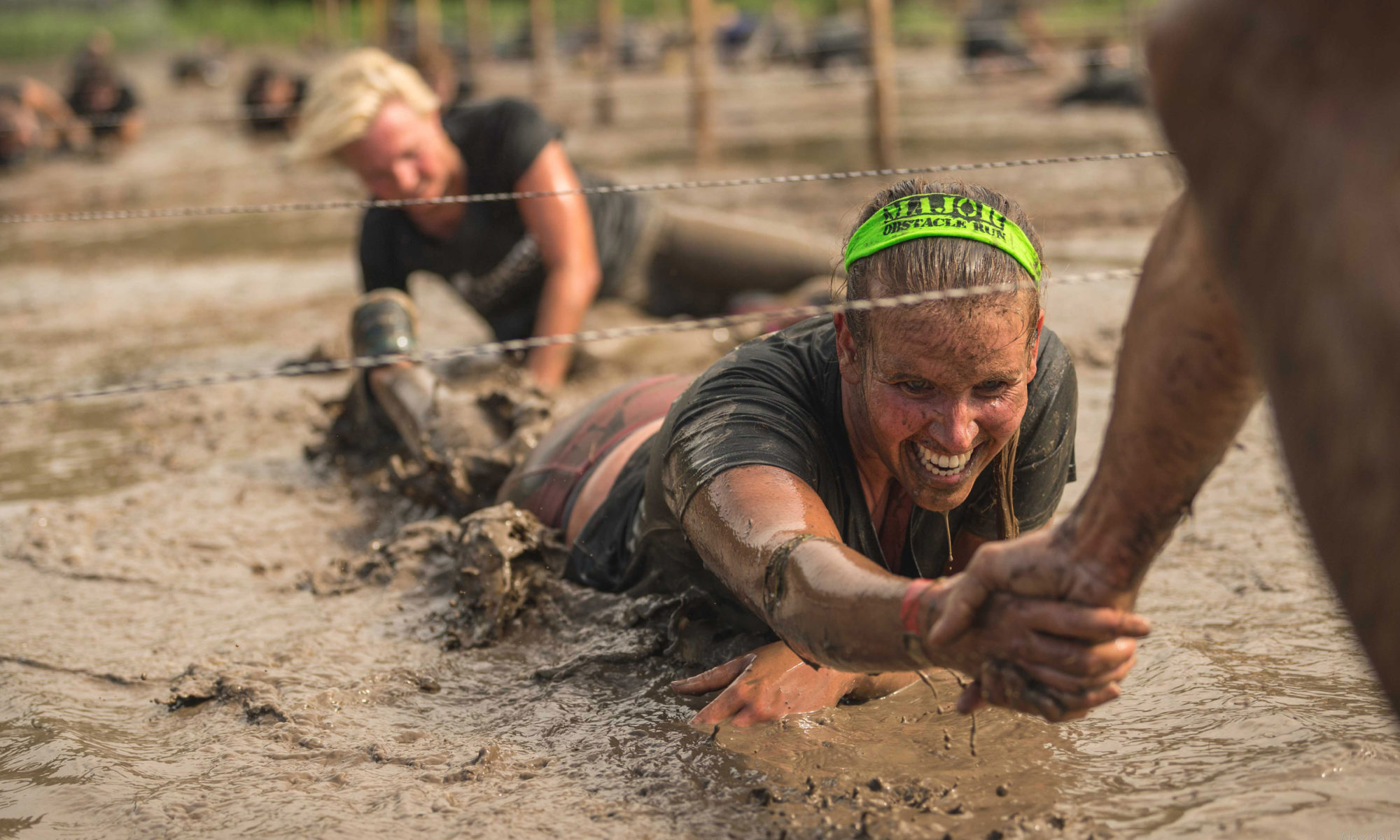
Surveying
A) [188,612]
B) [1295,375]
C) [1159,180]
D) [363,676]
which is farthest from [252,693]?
[1159,180]

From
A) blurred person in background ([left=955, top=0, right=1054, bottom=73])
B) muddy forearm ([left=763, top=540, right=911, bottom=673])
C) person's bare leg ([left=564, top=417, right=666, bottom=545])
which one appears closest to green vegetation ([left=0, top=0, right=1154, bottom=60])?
blurred person in background ([left=955, top=0, right=1054, bottom=73])

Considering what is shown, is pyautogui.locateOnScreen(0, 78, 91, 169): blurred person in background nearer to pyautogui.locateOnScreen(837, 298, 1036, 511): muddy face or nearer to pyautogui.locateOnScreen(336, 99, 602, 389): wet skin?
pyautogui.locateOnScreen(336, 99, 602, 389): wet skin

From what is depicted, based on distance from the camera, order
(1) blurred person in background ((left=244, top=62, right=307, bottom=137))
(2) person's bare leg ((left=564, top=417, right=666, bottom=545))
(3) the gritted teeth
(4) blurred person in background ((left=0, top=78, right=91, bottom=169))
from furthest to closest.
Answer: (1) blurred person in background ((left=244, top=62, right=307, bottom=137)), (4) blurred person in background ((left=0, top=78, right=91, bottom=169)), (2) person's bare leg ((left=564, top=417, right=666, bottom=545)), (3) the gritted teeth

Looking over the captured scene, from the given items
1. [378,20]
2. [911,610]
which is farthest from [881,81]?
[378,20]

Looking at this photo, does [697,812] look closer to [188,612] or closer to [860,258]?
[860,258]

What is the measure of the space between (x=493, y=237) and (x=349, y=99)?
761 millimetres

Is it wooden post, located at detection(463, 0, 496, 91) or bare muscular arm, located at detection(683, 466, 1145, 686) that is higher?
wooden post, located at detection(463, 0, 496, 91)

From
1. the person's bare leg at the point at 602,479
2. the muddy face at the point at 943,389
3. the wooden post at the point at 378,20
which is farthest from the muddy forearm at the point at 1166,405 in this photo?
the wooden post at the point at 378,20

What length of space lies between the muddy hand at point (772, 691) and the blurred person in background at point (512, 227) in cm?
224

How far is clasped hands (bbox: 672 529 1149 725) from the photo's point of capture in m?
1.65

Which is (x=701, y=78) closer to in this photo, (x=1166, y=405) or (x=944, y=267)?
(x=944, y=267)

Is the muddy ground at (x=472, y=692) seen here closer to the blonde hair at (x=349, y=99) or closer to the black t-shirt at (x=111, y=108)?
the blonde hair at (x=349, y=99)

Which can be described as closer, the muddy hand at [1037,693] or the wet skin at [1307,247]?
the wet skin at [1307,247]

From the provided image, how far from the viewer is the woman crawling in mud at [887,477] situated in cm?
Result: 175
